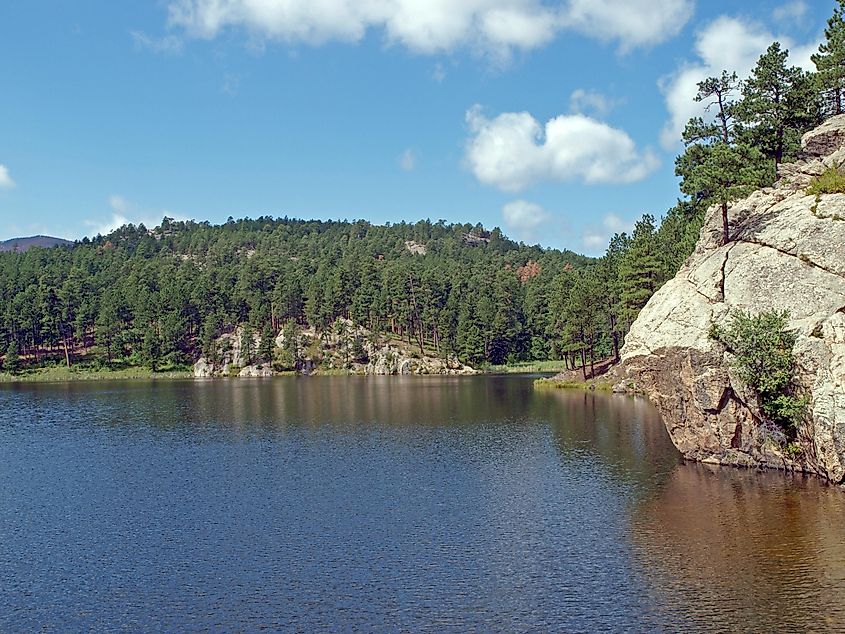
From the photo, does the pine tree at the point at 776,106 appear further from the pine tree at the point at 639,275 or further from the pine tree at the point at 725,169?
the pine tree at the point at 639,275

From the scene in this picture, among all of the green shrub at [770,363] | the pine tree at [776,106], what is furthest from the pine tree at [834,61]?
the green shrub at [770,363]

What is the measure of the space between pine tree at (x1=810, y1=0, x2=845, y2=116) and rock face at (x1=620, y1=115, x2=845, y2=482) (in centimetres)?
2082

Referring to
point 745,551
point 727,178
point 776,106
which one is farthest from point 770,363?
point 776,106

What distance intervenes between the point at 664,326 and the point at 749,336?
9.12 meters

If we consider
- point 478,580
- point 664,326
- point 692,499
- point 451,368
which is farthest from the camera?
point 451,368

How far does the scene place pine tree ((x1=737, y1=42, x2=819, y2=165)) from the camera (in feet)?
263

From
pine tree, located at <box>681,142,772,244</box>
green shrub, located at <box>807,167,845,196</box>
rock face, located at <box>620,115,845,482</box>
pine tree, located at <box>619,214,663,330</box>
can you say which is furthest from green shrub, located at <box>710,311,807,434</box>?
pine tree, located at <box>619,214,663,330</box>

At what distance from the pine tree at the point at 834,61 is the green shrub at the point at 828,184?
1068 inches

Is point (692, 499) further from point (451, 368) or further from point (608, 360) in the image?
point (451, 368)

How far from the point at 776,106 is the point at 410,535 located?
6865 centimetres

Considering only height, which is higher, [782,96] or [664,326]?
[782,96]

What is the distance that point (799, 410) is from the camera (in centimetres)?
4856

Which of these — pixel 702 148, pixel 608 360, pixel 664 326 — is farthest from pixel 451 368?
pixel 664 326

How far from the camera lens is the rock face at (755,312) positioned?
4722cm
